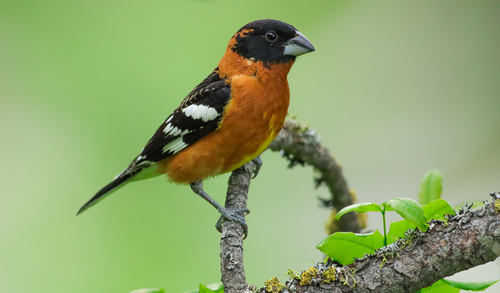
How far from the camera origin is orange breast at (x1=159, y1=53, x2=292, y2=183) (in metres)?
2.63

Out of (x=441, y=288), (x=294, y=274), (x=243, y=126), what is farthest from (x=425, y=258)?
(x=243, y=126)

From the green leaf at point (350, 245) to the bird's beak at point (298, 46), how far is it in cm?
156

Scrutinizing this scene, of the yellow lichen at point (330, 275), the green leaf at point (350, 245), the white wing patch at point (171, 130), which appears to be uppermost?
the white wing patch at point (171, 130)

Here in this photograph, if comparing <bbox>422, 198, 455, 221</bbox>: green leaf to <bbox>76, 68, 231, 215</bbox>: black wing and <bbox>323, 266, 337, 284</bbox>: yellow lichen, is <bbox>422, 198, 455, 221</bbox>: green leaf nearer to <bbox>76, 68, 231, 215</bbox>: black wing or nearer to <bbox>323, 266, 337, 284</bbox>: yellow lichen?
<bbox>323, 266, 337, 284</bbox>: yellow lichen

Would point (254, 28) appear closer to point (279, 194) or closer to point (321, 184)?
point (321, 184)

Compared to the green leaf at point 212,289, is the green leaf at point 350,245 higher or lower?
higher

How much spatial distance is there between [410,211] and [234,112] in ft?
4.92

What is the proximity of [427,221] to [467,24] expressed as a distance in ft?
19.0

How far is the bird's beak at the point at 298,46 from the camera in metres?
2.73

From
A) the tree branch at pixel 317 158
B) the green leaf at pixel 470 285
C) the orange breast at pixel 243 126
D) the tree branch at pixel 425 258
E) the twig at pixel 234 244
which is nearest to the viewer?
the tree branch at pixel 425 258

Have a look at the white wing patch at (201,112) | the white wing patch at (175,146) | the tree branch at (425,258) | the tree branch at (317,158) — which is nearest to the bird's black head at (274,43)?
the white wing patch at (201,112)

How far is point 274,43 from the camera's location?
2787mm

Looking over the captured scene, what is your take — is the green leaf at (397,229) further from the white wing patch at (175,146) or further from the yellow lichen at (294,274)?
the white wing patch at (175,146)

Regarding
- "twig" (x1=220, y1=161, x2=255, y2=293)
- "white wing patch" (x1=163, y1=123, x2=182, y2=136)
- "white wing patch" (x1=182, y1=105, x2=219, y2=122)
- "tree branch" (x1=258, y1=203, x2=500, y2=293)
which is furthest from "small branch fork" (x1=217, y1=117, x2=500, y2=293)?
"white wing patch" (x1=163, y1=123, x2=182, y2=136)
